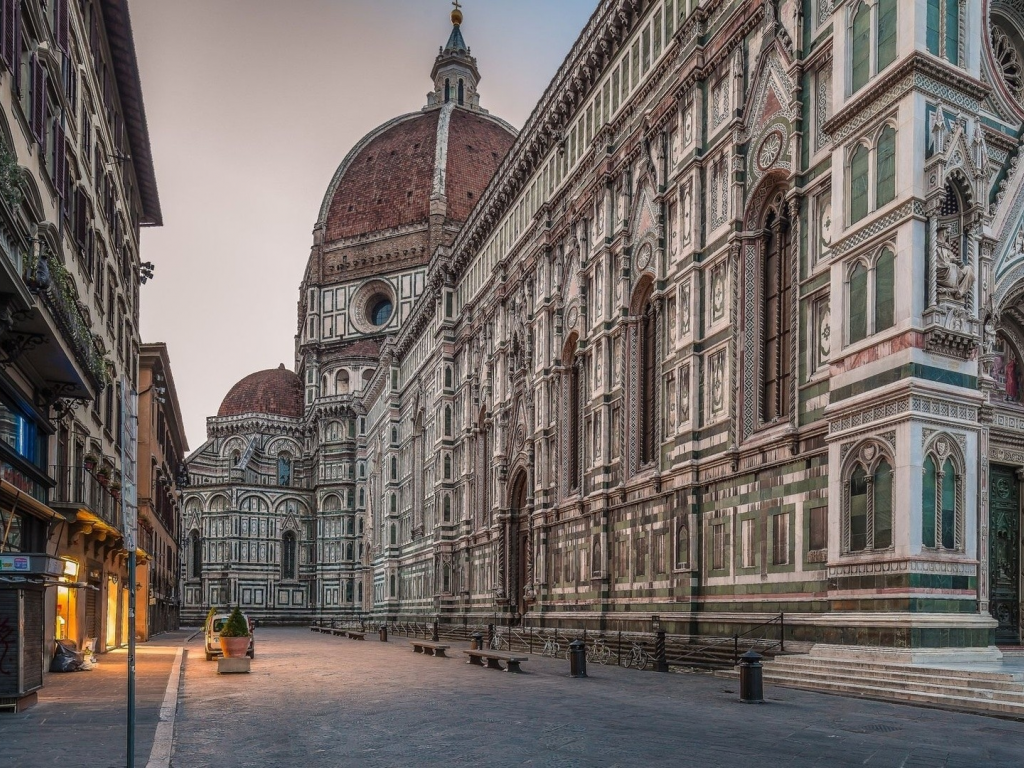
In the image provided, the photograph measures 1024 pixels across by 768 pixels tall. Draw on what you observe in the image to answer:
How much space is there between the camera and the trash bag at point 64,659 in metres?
25.6

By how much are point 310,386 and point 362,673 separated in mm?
78335

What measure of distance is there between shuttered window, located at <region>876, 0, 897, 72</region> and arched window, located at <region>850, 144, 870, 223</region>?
1617 mm

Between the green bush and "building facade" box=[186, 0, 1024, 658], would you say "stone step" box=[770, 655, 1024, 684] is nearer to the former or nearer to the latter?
"building facade" box=[186, 0, 1024, 658]

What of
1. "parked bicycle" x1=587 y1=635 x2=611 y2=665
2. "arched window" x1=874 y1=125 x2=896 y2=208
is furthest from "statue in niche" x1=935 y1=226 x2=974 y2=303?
"parked bicycle" x1=587 y1=635 x2=611 y2=665

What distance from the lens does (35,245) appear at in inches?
838

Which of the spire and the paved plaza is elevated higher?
the spire

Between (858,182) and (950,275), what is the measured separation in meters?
2.87

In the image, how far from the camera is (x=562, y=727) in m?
14.8

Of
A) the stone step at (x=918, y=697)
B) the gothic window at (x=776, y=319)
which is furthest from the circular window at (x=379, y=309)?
the stone step at (x=918, y=697)

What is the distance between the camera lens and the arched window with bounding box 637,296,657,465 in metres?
32.0

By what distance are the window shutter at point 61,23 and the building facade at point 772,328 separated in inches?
619

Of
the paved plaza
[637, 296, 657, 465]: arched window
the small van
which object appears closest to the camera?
the paved plaza

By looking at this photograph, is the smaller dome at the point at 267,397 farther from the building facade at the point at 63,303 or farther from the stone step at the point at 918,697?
the stone step at the point at 918,697

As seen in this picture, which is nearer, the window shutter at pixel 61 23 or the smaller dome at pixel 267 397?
the window shutter at pixel 61 23
